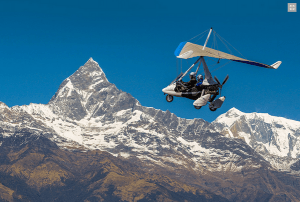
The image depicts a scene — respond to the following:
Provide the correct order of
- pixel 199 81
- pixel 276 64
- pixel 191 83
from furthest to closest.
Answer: pixel 191 83 < pixel 199 81 < pixel 276 64

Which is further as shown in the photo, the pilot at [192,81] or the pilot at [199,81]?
the pilot at [192,81]

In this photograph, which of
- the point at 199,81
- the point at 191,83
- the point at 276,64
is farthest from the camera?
the point at 191,83

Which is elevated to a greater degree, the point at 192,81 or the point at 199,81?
the point at 192,81

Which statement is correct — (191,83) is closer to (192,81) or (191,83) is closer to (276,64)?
(192,81)

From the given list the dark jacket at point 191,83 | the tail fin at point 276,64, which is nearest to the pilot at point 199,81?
the dark jacket at point 191,83

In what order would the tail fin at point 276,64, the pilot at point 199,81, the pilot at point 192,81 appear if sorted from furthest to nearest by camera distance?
the pilot at point 192,81 → the pilot at point 199,81 → the tail fin at point 276,64

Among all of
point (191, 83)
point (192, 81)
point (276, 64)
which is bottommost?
point (191, 83)

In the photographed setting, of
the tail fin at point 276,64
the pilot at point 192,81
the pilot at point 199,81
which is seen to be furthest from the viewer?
the pilot at point 192,81

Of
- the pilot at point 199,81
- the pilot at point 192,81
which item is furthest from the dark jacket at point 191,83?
the pilot at point 199,81

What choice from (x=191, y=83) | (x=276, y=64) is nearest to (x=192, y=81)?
(x=191, y=83)

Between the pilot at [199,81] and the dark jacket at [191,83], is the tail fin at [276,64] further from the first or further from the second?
the dark jacket at [191,83]

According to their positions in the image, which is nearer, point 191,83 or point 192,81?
point 192,81

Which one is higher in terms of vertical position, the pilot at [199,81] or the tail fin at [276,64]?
the tail fin at [276,64]
